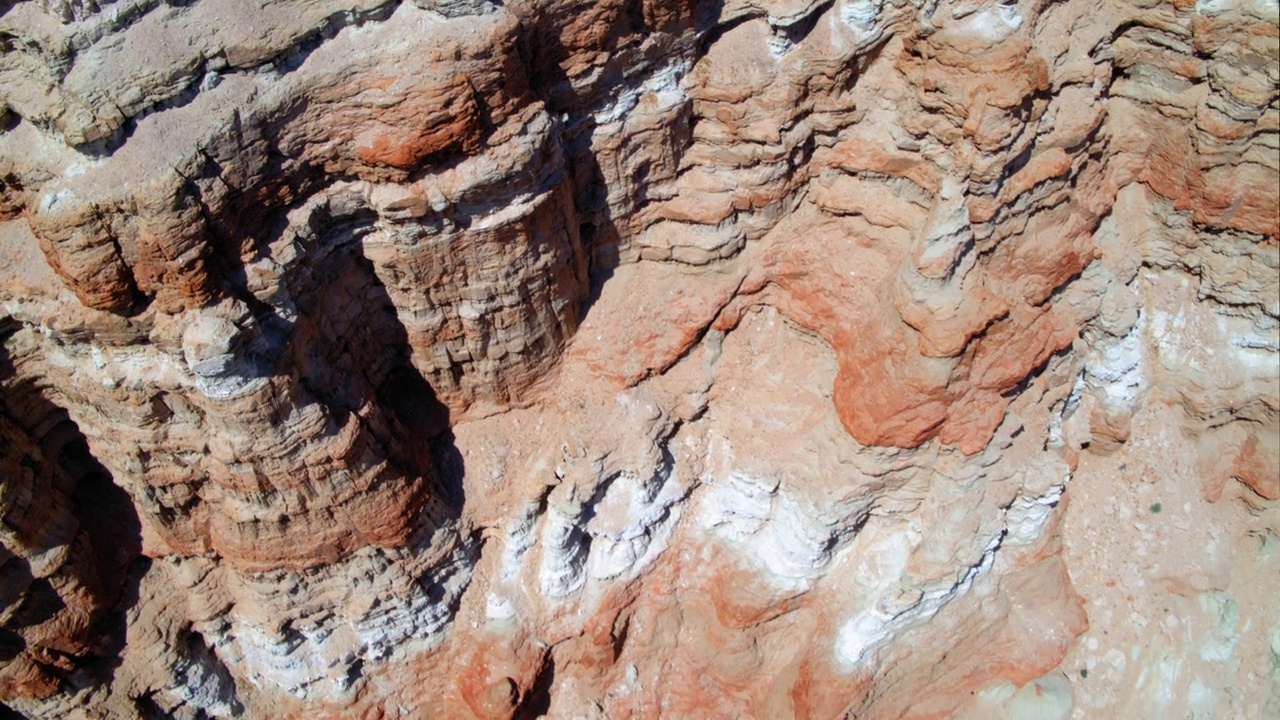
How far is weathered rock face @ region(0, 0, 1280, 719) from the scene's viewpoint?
847 cm

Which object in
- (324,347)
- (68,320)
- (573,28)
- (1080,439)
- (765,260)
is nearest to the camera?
(68,320)

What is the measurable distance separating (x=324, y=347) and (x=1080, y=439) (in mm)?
10458

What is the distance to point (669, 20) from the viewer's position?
9641mm

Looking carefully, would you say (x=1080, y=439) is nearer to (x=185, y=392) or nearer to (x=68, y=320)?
(x=185, y=392)

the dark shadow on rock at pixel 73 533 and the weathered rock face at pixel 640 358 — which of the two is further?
the dark shadow on rock at pixel 73 533

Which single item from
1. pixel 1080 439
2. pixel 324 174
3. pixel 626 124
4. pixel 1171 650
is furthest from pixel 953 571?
pixel 324 174

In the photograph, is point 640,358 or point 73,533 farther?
point 640,358

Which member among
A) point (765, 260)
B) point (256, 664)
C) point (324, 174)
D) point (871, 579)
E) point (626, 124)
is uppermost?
point (324, 174)

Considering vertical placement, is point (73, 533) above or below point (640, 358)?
above

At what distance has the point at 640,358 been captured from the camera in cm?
1142

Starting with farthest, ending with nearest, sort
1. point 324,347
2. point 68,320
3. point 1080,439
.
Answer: point 1080,439 → point 324,347 → point 68,320

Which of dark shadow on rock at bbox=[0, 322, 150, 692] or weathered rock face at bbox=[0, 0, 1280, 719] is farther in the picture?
dark shadow on rock at bbox=[0, 322, 150, 692]

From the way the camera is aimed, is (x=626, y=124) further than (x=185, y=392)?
Yes

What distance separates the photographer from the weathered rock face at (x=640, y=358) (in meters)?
8.47
